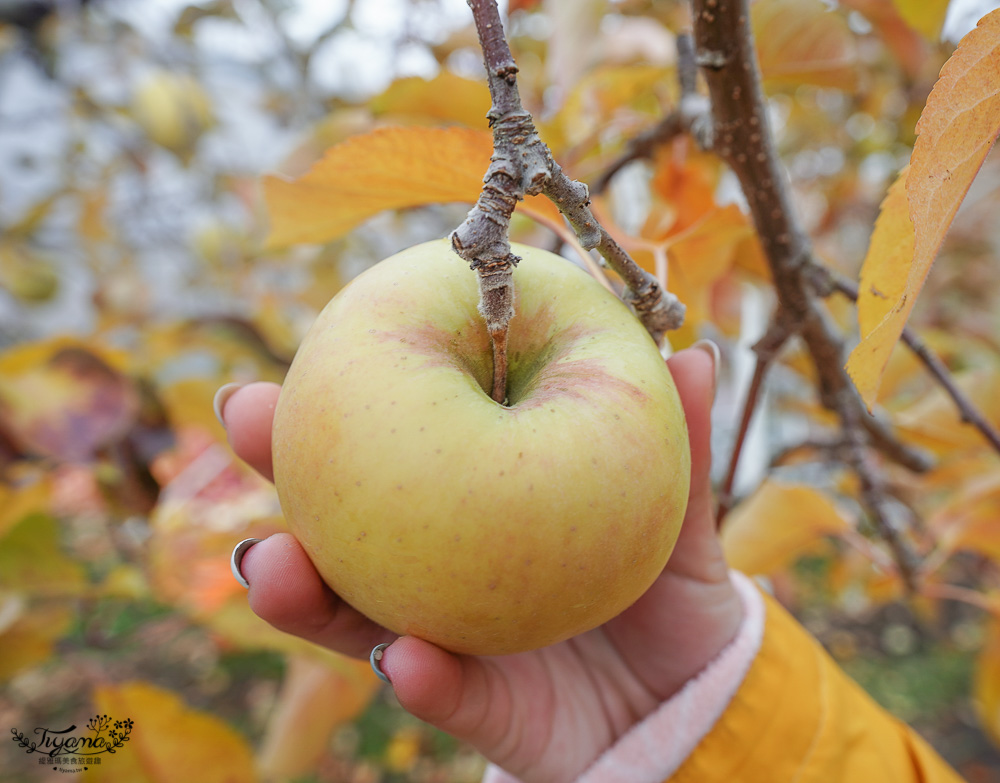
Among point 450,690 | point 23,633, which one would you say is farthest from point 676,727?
point 23,633

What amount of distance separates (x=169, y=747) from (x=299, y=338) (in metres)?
0.59

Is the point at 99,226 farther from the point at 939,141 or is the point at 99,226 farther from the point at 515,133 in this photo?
the point at 939,141

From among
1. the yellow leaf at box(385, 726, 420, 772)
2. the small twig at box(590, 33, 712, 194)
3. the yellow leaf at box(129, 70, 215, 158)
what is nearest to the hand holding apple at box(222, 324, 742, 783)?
the small twig at box(590, 33, 712, 194)

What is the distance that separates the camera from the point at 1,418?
700 millimetres

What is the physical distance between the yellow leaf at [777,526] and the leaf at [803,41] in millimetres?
397

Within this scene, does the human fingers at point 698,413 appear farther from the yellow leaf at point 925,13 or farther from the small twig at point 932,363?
the yellow leaf at point 925,13

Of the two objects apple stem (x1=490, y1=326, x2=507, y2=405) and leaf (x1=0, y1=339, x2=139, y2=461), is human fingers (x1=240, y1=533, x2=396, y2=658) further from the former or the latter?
leaf (x1=0, y1=339, x2=139, y2=461)

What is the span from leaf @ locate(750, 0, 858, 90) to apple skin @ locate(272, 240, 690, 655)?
1.31 feet

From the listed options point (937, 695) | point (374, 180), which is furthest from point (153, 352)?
point (937, 695)

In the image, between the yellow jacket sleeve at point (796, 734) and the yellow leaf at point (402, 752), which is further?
the yellow leaf at point (402, 752)

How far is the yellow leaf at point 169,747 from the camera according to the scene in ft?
2.11

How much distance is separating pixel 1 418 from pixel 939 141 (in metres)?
0.88

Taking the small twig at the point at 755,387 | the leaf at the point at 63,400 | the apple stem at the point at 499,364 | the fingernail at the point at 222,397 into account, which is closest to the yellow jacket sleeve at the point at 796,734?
the small twig at the point at 755,387

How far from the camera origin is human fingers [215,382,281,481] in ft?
1.33
